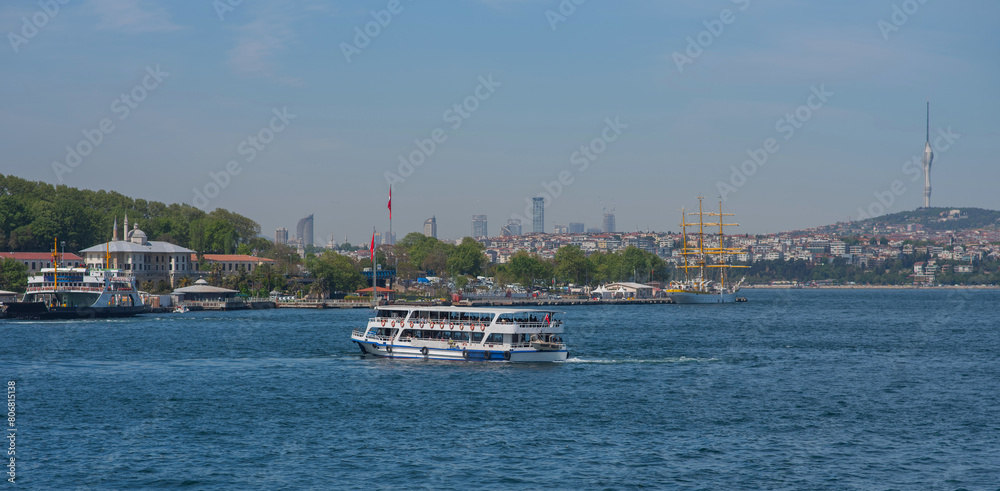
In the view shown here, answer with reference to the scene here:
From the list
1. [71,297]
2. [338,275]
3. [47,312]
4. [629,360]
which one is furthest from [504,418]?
[338,275]

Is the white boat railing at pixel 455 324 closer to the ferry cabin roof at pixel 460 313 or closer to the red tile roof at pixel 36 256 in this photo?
the ferry cabin roof at pixel 460 313

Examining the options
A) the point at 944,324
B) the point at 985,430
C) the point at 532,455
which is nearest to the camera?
the point at 532,455

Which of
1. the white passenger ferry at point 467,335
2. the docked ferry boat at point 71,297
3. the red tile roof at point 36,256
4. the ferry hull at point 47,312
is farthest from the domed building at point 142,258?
the white passenger ferry at point 467,335

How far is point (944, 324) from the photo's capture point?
93.1m

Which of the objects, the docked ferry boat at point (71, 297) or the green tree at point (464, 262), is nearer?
the docked ferry boat at point (71, 297)

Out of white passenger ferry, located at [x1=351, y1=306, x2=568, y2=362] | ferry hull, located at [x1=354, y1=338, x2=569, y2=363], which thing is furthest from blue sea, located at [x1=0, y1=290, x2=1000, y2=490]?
white passenger ferry, located at [x1=351, y1=306, x2=568, y2=362]

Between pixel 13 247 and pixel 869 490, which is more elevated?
pixel 13 247

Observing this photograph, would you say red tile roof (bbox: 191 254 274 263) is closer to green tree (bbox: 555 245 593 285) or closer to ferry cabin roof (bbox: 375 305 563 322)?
green tree (bbox: 555 245 593 285)

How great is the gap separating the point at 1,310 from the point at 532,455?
279 ft

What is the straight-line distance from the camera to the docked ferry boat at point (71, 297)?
294 feet

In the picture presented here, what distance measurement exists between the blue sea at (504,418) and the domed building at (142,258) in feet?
262

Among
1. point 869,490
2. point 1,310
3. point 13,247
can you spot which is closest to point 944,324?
point 869,490

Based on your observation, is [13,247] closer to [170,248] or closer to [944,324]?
[170,248]

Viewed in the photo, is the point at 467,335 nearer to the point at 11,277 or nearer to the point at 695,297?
the point at 11,277
